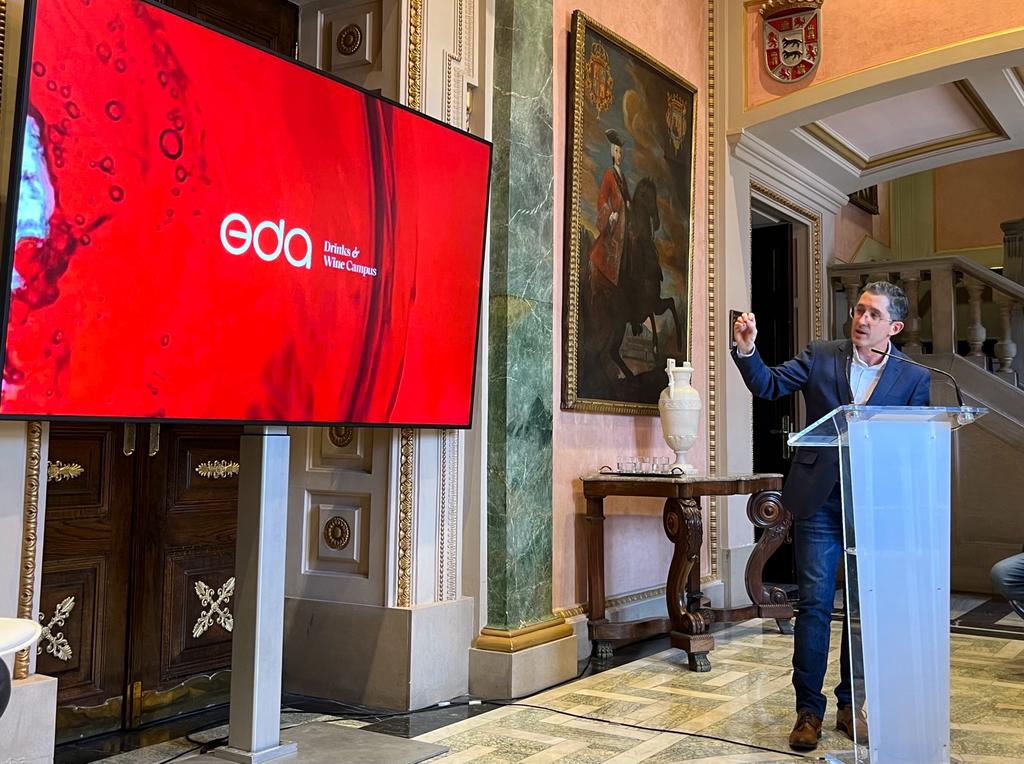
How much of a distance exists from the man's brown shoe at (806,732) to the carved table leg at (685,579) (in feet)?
4.27

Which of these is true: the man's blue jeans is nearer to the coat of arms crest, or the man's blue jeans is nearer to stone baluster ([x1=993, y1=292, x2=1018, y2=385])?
the coat of arms crest

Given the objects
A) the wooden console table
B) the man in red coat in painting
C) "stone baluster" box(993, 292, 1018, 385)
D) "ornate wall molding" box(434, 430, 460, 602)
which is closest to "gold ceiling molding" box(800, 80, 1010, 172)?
"stone baluster" box(993, 292, 1018, 385)

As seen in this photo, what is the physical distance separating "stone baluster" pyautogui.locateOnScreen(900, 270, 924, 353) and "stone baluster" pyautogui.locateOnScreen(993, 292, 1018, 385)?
1.96 ft

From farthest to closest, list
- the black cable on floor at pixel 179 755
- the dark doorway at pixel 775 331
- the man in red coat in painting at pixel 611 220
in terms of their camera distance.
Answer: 1. the dark doorway at pixel 775 331
2. the man in red coat in painting at pixel 611 220
3. the black cable on floor at pixel 179 755

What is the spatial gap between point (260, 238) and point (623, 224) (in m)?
2.87

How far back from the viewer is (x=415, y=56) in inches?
163

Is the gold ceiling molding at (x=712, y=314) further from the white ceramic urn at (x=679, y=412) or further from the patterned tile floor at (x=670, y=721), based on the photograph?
the patterned tile floor at (x=670, y=721)

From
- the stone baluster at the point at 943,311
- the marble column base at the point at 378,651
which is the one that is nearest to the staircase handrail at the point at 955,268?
the stone baluster at the point at 943,311

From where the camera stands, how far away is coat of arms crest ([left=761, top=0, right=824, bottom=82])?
6.51 meters

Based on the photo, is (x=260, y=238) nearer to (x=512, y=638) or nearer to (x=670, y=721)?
(x=512, y=638)

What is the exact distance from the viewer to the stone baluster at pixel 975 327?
7961 millimetres

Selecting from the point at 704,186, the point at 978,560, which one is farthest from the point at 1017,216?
the point at 704,186

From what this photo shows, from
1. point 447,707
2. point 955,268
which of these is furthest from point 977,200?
point 447,707

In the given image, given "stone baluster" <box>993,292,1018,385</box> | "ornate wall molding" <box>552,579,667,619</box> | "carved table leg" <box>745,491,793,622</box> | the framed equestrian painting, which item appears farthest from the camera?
"stone baluster" <box>993,292,1018,385</box>
